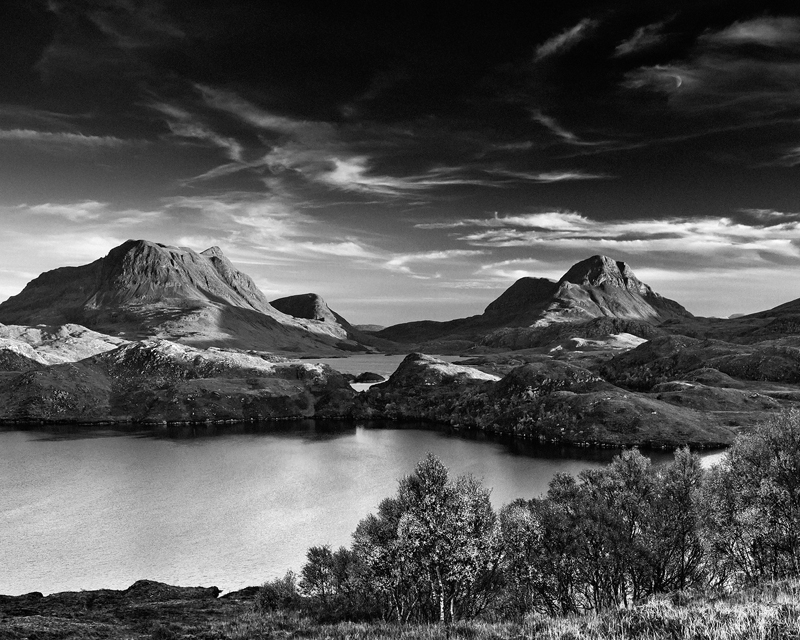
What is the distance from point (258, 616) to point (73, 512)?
64021mm

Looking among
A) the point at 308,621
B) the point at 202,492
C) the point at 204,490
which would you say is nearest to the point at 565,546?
the point at 308,621

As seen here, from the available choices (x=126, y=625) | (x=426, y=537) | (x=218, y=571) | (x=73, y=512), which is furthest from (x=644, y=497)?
(x=73, y=512)

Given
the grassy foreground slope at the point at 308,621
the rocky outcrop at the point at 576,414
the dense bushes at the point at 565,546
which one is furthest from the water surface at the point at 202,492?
the rocky outcrop at the point at 576,414

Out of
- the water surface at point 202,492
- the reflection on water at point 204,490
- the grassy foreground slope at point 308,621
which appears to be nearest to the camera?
the grassy foreground slope at point 308,621

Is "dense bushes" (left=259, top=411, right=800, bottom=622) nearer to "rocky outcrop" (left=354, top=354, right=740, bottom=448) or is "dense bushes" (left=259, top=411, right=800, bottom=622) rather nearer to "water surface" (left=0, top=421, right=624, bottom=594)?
"water surface" (left=0, top=421, right=624, bottom=594)

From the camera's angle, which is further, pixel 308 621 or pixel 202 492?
pixel 202 492

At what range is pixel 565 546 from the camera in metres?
46.9

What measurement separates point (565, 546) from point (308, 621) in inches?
939

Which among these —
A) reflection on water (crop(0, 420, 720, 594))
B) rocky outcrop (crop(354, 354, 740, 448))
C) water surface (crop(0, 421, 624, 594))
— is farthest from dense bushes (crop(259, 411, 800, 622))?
rocky outcrop (crop(354, 354, 740, 448))

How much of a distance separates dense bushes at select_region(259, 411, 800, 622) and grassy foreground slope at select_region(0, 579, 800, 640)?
25.7 feet

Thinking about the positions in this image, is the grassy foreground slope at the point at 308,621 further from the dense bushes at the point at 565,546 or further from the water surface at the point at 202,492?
the water surface at the point at 202,492

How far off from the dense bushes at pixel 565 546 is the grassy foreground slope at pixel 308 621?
784 cm

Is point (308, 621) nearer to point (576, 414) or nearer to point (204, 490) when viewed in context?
point (204, 490)

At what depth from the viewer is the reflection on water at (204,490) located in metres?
68.6
